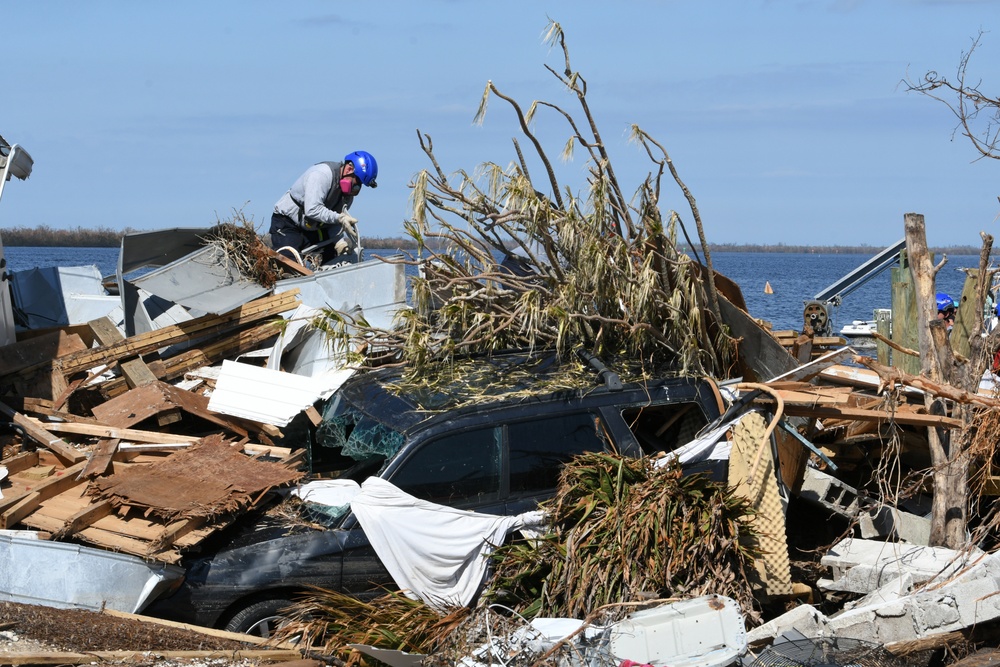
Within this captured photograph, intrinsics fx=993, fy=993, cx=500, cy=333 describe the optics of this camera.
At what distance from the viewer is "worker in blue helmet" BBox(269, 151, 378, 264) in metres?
10.4

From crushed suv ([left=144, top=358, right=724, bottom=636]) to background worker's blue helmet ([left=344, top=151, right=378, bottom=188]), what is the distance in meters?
4.35

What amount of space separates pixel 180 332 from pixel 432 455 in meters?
4.02

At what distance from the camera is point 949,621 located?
19.9ft

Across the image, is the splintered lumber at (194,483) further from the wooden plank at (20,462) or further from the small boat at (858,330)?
the small boat at (858,330)

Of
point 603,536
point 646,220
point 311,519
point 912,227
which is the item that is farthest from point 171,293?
point 912,227

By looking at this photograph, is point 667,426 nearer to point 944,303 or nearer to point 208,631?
point 208,631

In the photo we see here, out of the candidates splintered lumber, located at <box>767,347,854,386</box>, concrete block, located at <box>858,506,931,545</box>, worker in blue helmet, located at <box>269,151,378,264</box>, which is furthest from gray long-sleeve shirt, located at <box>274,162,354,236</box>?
concrete block, located at <box>858,506,931,545</box>

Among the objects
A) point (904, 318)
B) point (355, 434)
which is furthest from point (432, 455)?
point (904, 318)

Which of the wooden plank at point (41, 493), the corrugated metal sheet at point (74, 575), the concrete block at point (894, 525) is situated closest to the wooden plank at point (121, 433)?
the wooden plank at point (41, 493)

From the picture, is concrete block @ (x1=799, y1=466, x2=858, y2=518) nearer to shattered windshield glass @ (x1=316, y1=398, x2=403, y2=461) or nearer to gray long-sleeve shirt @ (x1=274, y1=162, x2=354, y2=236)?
shattered windshield glass @ (x1=316, y1=398, x2=403, y2=461)

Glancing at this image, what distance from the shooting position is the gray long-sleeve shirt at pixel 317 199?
10.4 meters

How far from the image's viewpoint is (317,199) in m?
10.4

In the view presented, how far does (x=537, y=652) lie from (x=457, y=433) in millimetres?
1391

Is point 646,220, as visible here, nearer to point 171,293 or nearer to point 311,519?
point 311,519
